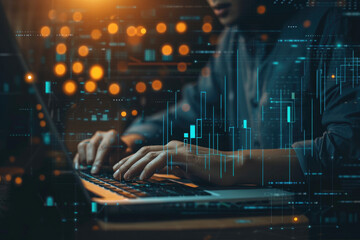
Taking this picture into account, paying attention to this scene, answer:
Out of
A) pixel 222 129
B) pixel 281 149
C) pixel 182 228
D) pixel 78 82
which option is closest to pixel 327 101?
pixel 281 149

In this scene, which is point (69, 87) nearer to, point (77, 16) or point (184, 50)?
point (77, 16)

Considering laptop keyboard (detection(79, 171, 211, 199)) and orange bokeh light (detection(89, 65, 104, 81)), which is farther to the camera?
orange bokeh light (detection(89, 65, 104, 81))

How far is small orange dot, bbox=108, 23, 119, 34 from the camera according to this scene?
922mm

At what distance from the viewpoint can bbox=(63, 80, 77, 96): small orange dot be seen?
92cm

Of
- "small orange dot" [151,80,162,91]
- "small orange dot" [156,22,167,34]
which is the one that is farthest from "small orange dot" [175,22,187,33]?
"small orange dot" [151,80,162,91]

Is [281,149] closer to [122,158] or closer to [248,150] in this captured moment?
[248,150]

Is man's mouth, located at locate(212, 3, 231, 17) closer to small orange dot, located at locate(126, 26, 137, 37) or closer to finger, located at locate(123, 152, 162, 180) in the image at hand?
small orange dot, located at locate(126, 26, 137, 37)

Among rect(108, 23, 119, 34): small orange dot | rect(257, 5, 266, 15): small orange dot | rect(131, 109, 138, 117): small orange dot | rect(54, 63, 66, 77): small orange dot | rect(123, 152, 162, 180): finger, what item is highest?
rect(257, 5, 266, 15): small orange dot

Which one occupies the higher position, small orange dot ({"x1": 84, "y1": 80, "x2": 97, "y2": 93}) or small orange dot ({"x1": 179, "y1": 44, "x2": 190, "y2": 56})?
small orange dot ({"x1": 179, "y1": 44, "x2": 190, "y2": 56})

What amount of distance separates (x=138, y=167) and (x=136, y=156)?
0.12ft

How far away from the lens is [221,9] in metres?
0.96

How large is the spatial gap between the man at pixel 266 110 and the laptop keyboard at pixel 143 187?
2.3 inches

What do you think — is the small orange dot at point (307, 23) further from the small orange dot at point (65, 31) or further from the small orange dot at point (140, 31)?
the small orange dot at point (65, 31)

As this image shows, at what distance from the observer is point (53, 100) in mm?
918
